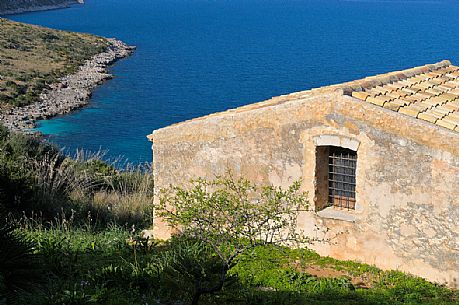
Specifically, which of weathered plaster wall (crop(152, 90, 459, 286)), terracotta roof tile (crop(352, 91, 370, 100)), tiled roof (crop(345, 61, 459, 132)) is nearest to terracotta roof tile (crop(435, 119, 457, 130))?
tiled roof (crop(345, 61, 459, 132))

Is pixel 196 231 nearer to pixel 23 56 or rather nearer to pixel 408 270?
pixel 408 270

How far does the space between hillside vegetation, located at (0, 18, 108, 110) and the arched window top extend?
35025mm

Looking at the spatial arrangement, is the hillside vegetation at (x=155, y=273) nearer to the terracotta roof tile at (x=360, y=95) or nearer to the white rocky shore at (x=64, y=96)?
the terracotta roof tile at (x=360, y=95)

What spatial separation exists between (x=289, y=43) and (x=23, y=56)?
39.8m

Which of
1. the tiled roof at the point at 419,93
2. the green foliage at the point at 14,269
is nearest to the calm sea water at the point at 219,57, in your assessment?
the tiled roof at the point at 419,93

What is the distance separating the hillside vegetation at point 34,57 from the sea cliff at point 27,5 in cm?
5007

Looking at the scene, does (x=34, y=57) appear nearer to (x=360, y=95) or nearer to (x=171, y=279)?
(x=360, y=95)

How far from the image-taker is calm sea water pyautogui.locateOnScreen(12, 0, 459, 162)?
4331 centimetres

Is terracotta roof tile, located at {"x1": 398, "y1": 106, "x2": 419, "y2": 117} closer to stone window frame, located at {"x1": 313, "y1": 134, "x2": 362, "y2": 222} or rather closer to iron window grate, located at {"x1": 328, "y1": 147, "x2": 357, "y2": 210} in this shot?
stone window frame, located at {"x1": 313, "y1": 134, "x2": 362, "y2": 222}

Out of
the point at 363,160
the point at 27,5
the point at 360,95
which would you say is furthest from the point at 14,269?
the point at 27,5

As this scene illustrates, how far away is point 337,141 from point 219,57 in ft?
212

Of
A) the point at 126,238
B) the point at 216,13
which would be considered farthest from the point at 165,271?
the point at 216,13

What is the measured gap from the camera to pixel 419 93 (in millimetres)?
11406

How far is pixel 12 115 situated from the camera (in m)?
40.2
